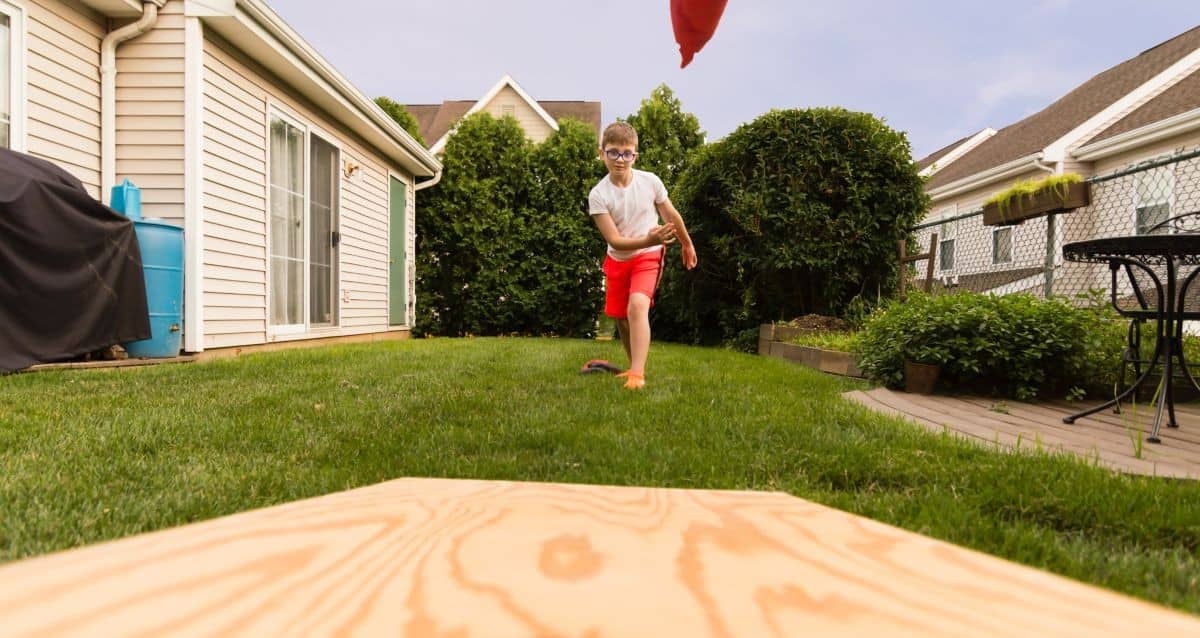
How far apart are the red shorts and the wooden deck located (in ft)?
4.55

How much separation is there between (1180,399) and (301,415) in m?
4.77

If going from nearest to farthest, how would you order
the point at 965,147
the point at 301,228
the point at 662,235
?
1. the point at 662,235
2. the point at 301,228
3. the point at 965,147

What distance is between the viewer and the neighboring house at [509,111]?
18.6 metres

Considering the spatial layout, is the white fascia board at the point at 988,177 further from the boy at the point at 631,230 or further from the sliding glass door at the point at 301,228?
the sliding glass door at the point at 301,228

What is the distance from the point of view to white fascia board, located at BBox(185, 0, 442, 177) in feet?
15.4

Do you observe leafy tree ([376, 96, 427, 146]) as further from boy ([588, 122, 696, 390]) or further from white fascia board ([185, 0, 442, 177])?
boy ([588, 122, 696, 390])

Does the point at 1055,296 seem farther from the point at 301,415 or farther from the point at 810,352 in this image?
the point at 301,415

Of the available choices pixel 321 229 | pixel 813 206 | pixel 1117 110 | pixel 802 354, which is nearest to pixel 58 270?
pixel 321 229

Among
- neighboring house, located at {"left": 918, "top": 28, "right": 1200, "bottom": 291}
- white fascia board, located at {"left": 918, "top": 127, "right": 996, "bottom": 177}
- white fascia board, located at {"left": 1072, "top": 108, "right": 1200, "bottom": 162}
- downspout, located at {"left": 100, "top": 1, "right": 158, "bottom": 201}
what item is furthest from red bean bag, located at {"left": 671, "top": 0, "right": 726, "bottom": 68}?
white fascia board, located at {"left": 918, "top": 127, "right": 996, "bottom": 177}

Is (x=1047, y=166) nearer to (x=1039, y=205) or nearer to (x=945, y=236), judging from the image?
(x=945, y=236)

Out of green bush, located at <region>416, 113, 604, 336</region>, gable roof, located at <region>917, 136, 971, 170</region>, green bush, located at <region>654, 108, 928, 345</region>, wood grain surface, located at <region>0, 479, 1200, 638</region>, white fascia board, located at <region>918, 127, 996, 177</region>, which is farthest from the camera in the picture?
gable roof, located at <region>917, 136, 971, 170</region>

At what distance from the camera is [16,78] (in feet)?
13.0

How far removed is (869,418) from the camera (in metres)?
2.48

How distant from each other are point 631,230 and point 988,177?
34.5ft
